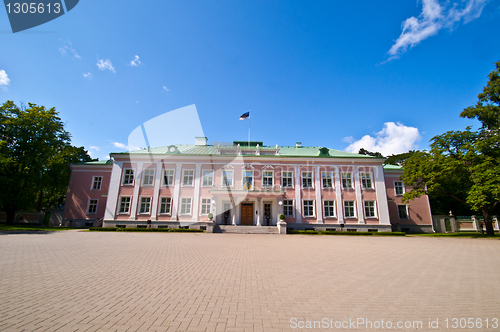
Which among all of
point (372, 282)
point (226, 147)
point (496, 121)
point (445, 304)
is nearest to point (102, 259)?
point (372, 282)

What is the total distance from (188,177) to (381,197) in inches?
945

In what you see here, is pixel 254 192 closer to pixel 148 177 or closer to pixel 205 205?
pixel 205 205

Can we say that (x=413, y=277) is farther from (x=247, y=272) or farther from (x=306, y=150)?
(x=306, y=150)

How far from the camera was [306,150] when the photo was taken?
32781mm

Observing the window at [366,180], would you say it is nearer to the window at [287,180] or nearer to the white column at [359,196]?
the white column at [359,196]

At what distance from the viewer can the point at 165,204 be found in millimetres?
27750

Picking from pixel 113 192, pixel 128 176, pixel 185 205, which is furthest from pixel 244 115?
pixel 113 192

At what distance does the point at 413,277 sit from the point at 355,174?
2324cm

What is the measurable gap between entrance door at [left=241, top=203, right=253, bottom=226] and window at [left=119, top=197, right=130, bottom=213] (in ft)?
46.3

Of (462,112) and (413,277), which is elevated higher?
(462,112)

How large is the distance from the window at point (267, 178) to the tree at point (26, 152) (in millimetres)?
26133

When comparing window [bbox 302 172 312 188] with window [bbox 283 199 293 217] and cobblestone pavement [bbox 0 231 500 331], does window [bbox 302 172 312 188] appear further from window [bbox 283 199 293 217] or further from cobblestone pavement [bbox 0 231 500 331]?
cobblestone pavement [bbox 0 231 500 331]

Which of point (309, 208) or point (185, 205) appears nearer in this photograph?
point (309, 208)

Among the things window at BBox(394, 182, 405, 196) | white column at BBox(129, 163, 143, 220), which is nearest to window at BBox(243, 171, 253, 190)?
white column at BBox(129, 163, 143, 220)
